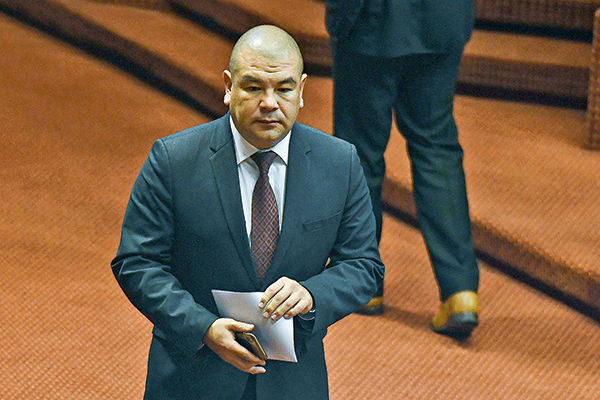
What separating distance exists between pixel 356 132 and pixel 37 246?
1077 mm

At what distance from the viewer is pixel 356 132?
2383 millimetres

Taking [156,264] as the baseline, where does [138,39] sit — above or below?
below

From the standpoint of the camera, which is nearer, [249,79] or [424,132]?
[249,79]

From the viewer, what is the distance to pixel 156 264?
1334 millimetres

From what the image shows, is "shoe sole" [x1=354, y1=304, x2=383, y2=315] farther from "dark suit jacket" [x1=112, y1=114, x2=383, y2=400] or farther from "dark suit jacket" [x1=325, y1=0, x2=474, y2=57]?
"dark suit jacket" [x1=112, y1=114, x2=383, y2=400]

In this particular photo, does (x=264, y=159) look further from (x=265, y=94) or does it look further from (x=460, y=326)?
(x=460, y=326)

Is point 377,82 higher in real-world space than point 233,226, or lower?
lower

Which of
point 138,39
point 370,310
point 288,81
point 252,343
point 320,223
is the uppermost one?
point 288,81

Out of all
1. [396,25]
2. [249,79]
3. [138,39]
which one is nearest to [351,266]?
[249,79]

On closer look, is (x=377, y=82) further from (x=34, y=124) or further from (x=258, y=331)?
(x=34, y=124)

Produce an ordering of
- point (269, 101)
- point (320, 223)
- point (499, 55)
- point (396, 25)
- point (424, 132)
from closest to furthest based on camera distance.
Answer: point (269, 101), point (320, 223), point (396, 25), point (424, 132), point (499, 55)

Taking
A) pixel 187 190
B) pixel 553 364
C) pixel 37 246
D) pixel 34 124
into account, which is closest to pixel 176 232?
pixel 187 190

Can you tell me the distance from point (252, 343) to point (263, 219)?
179 mm

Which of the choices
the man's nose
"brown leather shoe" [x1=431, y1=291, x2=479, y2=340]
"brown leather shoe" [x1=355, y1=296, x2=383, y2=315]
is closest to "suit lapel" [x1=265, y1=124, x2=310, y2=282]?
the man's nose
